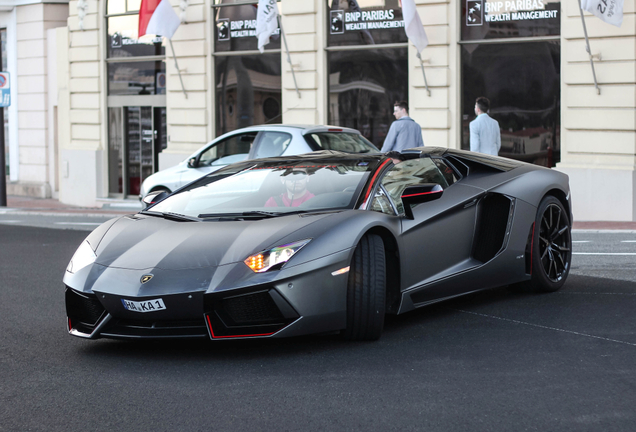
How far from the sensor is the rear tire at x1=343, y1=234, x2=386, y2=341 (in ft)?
17.9

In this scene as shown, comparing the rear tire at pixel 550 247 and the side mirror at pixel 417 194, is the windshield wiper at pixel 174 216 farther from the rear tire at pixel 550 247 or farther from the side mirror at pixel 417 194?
the rear tire at pixel 550 247

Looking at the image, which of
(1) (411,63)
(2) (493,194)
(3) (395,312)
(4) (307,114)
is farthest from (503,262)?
(4) (307,114)

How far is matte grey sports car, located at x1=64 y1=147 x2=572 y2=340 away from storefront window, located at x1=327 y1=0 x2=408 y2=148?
33.8ft

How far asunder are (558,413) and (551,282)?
315 cm

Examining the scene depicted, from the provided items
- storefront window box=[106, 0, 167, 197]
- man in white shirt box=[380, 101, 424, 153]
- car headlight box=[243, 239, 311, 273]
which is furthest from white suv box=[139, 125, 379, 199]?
storefront window box=[106, 0, 167, 197]

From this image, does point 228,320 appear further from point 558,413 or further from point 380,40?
point 380,40

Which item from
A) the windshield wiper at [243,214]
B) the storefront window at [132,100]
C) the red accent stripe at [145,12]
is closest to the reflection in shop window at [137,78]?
the storefront window at [132,100]

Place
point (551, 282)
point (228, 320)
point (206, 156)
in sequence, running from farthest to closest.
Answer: point (206, 156), point (551, 282), point (228, 320)

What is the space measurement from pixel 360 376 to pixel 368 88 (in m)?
13.4

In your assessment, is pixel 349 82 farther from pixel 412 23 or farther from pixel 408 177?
pixel 408 177

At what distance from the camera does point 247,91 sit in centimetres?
1956

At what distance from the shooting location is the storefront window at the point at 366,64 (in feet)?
57.1

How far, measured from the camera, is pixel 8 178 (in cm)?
2600

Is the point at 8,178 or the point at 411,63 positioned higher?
the point at 411,63
